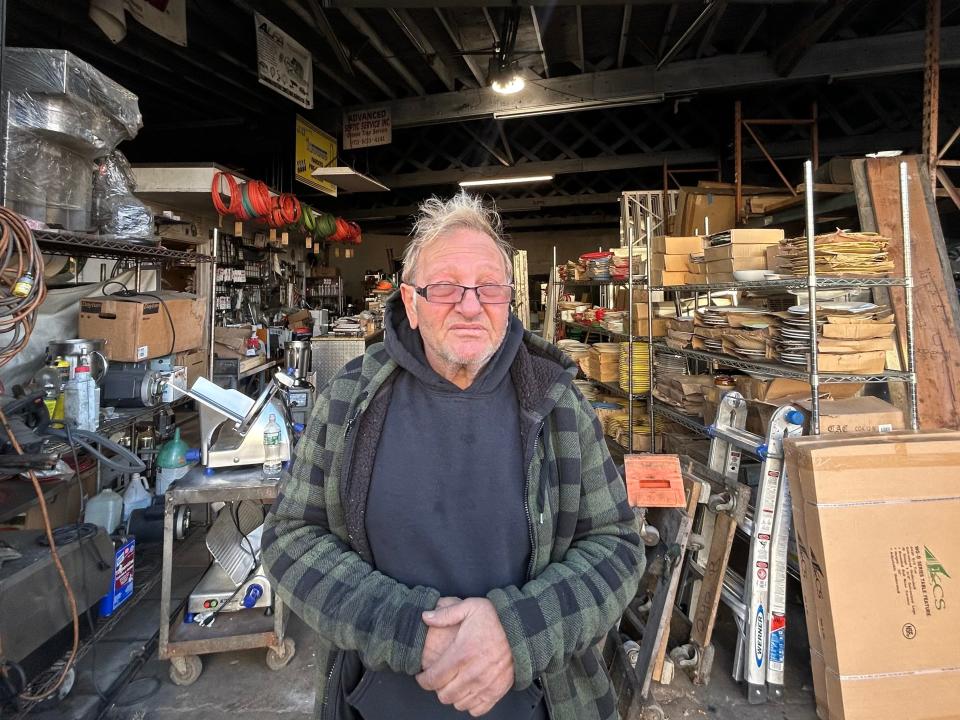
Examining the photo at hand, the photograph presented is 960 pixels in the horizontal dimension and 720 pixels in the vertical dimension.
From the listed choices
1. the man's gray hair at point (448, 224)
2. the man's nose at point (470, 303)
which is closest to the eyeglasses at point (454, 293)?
the man's nose at point (470, 303)

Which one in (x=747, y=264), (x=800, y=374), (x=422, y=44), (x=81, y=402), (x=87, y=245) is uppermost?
(x=422, y=44)

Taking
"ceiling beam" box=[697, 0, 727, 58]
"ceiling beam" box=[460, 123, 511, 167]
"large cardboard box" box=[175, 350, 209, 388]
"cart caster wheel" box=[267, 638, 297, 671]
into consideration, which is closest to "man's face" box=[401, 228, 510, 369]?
"cart caster wheel" box=[267, 638, 297, 671]

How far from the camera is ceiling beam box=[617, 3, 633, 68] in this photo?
15.0 ft

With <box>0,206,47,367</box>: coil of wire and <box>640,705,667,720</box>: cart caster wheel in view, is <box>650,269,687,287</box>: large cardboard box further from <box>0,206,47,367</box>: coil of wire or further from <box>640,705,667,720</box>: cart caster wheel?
<box>0,206,47,367</box>: coil of wire

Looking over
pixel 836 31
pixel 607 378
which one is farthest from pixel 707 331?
pixel 836 31

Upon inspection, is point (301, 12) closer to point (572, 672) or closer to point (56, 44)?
point (56, 44)

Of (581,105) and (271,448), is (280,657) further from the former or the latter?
(581,105)

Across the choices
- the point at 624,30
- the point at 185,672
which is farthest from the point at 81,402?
the point at 624,30

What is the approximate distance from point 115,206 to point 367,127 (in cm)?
443

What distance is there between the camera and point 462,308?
132 centimetres

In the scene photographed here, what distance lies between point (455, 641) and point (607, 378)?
4478 millimetres

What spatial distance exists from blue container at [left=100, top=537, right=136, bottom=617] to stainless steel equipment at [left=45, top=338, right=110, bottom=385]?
2.96ft

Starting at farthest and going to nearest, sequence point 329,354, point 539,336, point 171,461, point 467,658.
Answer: point 329,354 → point 171,461 → point 539,336 → point 467,658

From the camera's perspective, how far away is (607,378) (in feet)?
17.4
